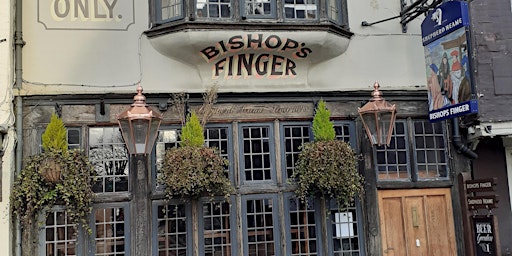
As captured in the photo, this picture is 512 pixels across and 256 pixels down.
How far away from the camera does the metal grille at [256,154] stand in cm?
888

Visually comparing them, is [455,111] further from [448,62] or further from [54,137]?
[54,137]

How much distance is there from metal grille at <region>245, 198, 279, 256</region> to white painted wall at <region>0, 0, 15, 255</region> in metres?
3.34

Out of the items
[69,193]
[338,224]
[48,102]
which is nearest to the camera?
[69,193]

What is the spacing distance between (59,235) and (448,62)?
5.95 m

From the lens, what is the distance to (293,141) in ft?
29.6

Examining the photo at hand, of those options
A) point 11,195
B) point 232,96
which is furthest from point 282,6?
point 11,195

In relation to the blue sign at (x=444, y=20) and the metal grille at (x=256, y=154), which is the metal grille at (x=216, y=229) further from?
the blue sign at (x=444, y=20)

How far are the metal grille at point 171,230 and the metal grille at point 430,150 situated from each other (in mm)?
3817

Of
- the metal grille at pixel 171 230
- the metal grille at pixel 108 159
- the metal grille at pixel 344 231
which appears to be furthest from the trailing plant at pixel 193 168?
the metal grille at pixel 344 231

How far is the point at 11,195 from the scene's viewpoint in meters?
7.95

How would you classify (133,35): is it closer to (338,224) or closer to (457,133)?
(338,224)

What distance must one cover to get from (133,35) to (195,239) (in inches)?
125

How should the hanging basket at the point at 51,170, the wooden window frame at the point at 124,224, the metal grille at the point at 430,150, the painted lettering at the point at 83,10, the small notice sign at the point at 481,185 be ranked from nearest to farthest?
1. the hanging basket at the point at 51,170
2. the wooden window frame at the point at 124,224
3. the small notice sign at the point at 481,185
4. the painted lettering at the point at 83,10
5. the metal grille at the point at 430,150

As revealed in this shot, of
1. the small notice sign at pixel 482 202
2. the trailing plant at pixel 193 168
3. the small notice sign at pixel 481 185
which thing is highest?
the trailing plant at pixel 193 168
